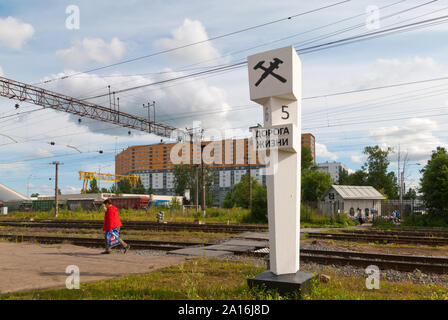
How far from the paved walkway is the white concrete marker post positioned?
3.88 metres

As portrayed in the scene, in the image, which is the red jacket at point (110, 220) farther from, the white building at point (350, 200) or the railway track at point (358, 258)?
the white building at point (350, 200)

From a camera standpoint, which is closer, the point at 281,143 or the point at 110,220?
the point at 281,143

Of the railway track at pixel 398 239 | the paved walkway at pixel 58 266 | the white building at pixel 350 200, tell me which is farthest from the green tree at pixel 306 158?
the paved walkway at pixel 58 266

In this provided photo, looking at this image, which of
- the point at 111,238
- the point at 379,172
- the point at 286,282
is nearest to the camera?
the point at 286,282

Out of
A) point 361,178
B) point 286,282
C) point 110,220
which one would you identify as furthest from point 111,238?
point 361,178

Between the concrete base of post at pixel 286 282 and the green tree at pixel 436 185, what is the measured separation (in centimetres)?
2659

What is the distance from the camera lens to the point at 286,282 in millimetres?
5430

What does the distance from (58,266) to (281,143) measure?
6.91 m

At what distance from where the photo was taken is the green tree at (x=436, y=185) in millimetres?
27547

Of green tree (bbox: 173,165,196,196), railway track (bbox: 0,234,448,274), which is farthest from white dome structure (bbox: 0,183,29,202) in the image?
railway track (bbox: 0,234,448,274)

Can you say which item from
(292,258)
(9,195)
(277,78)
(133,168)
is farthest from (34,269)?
(133,168)

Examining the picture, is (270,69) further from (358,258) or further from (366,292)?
(358,258)
